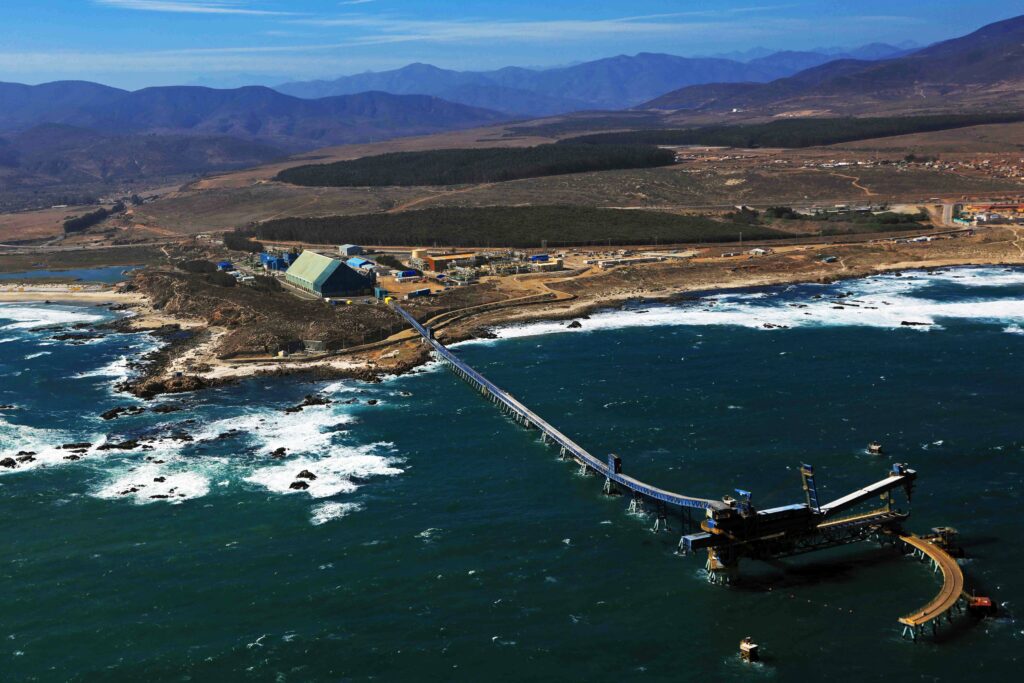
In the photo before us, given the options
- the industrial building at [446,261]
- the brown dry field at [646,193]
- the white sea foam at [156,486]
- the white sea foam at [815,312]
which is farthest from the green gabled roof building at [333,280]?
the brown dry field at [646,193]

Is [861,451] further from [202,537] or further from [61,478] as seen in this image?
[61,478]

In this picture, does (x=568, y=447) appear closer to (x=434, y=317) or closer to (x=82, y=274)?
(x=434, y=317)

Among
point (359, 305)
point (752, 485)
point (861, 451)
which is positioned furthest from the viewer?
point (359, 305)

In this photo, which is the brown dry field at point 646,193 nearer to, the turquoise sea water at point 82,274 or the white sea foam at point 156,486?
the turquoise sea water at point 82,274

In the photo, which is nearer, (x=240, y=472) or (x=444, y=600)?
(x=444, y=600)

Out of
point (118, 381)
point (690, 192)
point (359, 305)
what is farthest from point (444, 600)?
point (690, 192)

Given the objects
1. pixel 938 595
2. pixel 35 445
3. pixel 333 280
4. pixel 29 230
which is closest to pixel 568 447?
pixel 938 595
